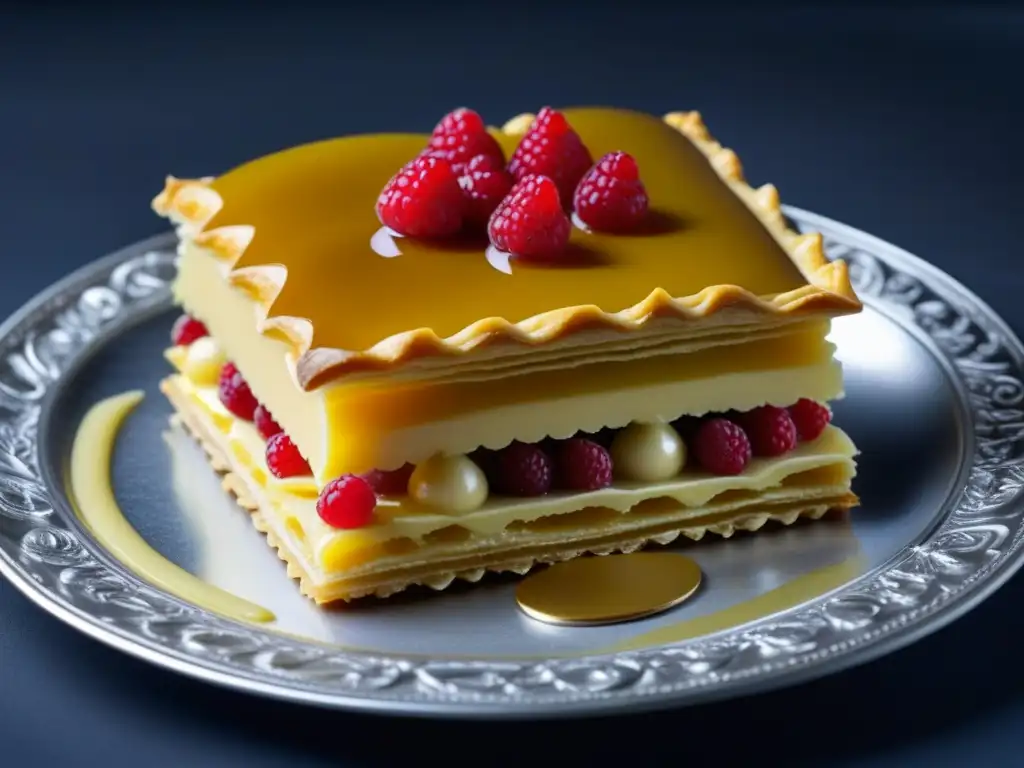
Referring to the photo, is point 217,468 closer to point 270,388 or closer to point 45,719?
point 270,388

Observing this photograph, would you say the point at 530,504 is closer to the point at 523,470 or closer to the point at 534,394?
the point at 523,470

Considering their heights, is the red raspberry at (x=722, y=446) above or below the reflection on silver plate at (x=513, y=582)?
above

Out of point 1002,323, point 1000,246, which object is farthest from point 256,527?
point 1000,246

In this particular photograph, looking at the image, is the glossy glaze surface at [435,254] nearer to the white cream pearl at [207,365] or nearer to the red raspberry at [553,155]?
the red raspberry at [553,155]

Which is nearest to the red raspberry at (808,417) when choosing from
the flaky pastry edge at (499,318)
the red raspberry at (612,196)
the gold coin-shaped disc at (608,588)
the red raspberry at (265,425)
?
the flaky pastry edge at (499,318)

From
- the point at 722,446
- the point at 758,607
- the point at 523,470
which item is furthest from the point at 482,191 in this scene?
the point at 758,607

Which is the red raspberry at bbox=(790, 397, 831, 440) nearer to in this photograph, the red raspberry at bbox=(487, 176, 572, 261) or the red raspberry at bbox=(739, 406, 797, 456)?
the red raspberry at bbox=(739, 406, 797, 456)
